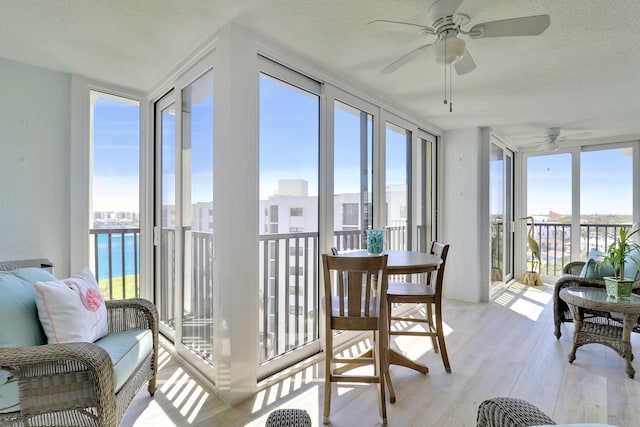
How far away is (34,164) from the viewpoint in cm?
253

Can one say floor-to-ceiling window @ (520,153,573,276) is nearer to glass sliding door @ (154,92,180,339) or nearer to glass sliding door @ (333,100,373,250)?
glass sliding door @ (333,100,373,250)

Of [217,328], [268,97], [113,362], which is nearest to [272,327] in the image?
[217,328]

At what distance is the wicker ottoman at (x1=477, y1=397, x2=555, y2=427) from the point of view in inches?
35.9

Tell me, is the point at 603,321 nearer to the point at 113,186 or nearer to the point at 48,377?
the point at 48,377

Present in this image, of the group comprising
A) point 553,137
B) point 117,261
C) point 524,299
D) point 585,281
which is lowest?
point 524,299

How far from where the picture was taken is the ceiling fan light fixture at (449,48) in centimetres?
177

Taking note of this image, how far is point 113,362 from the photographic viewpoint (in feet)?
5.04

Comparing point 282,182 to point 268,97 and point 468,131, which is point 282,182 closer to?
point 268,97

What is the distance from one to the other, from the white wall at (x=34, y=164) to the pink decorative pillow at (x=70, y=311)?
3.93 feet

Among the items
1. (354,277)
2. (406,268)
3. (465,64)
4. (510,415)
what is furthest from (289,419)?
(465,64)

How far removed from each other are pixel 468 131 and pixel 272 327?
364 centimetres

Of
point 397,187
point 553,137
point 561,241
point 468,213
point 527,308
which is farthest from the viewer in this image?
→ point 561,241

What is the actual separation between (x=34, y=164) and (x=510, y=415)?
3395 millimetres

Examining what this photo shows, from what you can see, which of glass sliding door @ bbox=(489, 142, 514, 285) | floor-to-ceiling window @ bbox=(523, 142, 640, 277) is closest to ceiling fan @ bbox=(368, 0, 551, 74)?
glass sliding door @ bbox=(489, 142, 514, 285)
